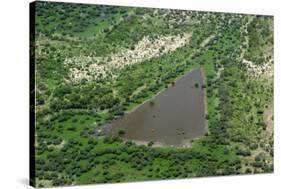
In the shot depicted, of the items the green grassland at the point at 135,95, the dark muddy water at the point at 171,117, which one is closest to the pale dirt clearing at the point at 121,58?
the green grassland at the point at 135,95

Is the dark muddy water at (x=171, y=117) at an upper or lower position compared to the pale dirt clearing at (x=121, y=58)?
lower

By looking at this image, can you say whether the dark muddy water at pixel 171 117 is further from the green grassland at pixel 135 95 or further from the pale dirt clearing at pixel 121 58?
the pale dirt clearing at pixel 121 58

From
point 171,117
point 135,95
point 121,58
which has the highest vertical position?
point 121,58

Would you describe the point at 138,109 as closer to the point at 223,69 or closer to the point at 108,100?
the point at 108,100

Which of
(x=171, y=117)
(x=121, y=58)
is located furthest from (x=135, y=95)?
(x=171, y=117)

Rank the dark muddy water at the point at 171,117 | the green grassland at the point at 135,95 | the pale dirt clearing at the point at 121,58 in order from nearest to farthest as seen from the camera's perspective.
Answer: the green grassland at the point at 135,95
the pale dirt clearing at the point at 121,58
the dark muddy water at the point at 171,117

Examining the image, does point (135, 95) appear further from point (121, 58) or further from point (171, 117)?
point (171, 117)

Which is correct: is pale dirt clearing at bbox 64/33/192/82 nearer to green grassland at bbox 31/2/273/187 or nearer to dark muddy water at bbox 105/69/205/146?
green grassland at bbox 31/2/273/187

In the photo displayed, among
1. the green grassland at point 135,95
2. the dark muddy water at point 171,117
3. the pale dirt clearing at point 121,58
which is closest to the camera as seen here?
the green grassland at point 135,95
